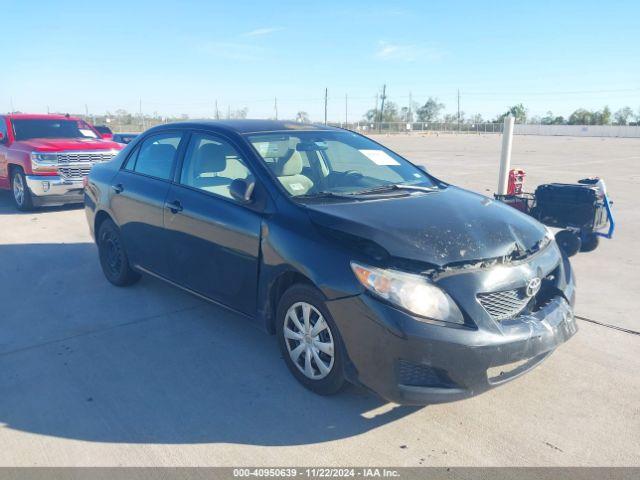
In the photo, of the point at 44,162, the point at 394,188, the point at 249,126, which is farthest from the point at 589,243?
the point at 44,162

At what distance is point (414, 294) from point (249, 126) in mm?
2378

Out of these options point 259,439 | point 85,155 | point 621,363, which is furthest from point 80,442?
point 85,155

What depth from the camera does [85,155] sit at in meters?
9.91

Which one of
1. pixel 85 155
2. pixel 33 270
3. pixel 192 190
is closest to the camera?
pixel 192 190

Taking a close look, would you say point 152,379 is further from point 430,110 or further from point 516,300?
point 430,110

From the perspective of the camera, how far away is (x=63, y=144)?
990cm

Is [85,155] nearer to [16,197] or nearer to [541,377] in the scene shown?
[16,197]

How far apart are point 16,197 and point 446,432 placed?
9.59m

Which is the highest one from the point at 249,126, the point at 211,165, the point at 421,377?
the point at 249,126

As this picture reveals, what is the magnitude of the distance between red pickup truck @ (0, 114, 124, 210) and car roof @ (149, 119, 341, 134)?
5330 mm

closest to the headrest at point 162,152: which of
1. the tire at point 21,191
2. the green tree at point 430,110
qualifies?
the tire at point 21,191

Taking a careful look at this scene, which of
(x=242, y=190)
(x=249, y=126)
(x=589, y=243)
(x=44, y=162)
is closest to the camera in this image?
(x=242, y=190)

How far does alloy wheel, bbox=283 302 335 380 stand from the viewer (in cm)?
336

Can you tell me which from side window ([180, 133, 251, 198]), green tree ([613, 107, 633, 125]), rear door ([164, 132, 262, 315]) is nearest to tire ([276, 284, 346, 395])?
rear door ([164, 132, 262, 315])
